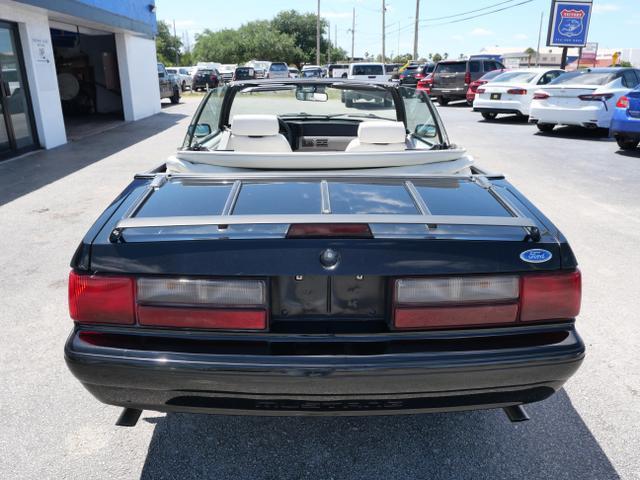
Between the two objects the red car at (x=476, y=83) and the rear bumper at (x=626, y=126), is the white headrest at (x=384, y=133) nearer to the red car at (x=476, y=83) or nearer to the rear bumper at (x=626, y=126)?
the rear bumper at (x=626, y=126)

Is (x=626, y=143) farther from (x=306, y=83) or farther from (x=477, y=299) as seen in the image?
(x=477, y=299)

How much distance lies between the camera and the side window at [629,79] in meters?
12.1

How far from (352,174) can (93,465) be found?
1.81m

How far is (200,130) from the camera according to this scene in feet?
12.3

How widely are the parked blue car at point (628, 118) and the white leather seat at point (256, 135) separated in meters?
8.55

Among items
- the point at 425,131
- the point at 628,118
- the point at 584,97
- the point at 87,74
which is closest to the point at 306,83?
the point at 425,131

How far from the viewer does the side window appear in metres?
12.1

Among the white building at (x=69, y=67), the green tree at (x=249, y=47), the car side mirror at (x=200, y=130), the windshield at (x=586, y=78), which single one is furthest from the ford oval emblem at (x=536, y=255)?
the green tree at (x=249, y=47)

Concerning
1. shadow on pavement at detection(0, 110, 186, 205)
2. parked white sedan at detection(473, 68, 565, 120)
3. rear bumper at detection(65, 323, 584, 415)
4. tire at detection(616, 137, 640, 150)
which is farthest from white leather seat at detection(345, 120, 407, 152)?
parked white sedan at detection(473, 68, 565, 120)

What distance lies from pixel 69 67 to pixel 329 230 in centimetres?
2015

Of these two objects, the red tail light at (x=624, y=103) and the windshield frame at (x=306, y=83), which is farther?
the red tail light at (x=624, y=103)

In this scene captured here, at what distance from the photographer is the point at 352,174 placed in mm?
2631

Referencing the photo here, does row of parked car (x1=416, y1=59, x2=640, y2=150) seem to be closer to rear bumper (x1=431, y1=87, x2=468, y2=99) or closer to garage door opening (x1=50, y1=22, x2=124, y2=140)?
rear bumper (x1=431, y1=87, x2=468, y2=99)

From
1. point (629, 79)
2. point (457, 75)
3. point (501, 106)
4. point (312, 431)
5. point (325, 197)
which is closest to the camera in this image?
point (325, 197)
